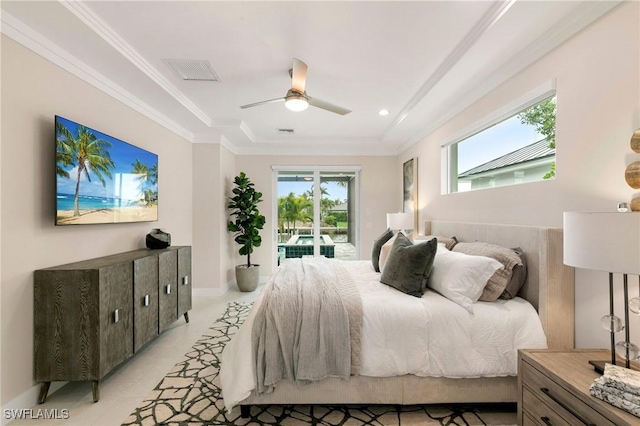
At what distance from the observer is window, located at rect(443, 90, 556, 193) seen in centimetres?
214

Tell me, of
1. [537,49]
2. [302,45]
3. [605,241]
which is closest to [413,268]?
[605,241]

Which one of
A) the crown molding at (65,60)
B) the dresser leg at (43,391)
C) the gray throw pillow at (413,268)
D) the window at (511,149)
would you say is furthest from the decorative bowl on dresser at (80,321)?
the window at (511,149)

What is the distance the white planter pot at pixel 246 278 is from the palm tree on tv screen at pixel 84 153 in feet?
8.72

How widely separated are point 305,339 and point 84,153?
2257 millimetres

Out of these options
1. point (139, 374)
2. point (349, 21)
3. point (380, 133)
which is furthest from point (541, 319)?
point (380, 133)

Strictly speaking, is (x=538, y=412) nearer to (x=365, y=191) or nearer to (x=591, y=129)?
(x=591, y=129)

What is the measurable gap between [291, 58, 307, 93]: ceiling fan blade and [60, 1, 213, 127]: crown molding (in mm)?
1307

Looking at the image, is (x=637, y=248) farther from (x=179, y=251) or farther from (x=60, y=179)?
(x=179, y=251)

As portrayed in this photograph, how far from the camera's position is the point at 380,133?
16.0 ft

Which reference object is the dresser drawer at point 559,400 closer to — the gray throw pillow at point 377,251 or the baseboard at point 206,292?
the gray throw pillow at point 377,251

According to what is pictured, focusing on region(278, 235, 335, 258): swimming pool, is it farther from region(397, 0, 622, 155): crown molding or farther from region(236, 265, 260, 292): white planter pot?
region(397, 0, 622, 155): crown molding

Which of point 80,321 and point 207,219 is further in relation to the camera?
point 207,219

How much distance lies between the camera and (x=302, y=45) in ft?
7.50

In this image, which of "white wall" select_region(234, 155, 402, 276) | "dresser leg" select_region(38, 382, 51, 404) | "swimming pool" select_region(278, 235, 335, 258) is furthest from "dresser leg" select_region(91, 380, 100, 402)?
"swimming pool" select_region(278, 235, 335, 258)
